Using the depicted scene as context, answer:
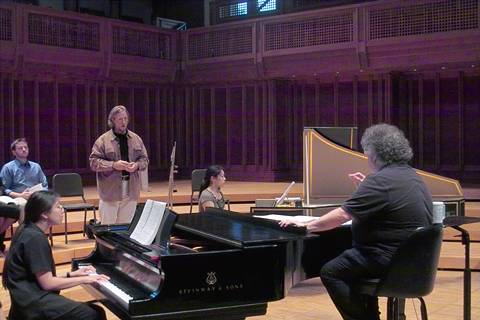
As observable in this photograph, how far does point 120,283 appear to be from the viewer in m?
3.25

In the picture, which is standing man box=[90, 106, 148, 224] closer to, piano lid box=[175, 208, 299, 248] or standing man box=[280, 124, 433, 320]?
piano lid box=[175, 208, 299, 248]

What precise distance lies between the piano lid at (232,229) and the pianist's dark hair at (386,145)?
1.98 ft

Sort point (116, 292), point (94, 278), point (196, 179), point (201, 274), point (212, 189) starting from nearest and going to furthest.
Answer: point (201, 274) → point (116, 292) → point (94, 278) → point (212, 189) → point (196, 179)

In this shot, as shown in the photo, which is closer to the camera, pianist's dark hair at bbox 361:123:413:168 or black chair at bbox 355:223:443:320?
black chair at bbox 355:223:443:320

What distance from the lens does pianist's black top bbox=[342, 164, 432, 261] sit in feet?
10.6

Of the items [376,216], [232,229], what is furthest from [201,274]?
[376,216]

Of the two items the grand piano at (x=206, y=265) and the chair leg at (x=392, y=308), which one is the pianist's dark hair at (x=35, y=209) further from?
the chair leg at (x=392, y=308)

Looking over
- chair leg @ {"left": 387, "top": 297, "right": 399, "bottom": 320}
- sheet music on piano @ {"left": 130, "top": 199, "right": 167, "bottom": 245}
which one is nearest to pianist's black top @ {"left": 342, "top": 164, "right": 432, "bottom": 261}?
chair leg @ {"left": 387, "top": 297, "right": 399, "bottom": 320}

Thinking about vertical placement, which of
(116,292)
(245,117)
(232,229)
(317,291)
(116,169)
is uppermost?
(245,117)

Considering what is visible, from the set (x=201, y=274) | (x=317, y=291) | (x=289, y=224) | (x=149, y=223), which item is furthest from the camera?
(x=317, y=291)

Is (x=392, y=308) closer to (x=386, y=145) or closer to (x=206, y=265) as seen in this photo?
(x=386, y=145)

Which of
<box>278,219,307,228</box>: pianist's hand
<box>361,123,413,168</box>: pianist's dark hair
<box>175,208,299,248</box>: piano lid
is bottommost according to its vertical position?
<box>175,208,299,248</box>: piano lid

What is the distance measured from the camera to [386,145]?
3361 mm

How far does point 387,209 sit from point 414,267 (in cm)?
33
